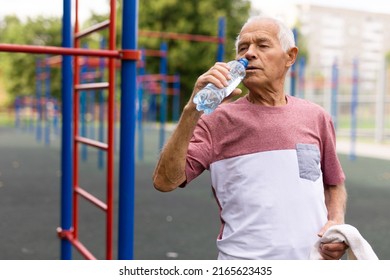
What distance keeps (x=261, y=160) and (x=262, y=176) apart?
0.04 meters

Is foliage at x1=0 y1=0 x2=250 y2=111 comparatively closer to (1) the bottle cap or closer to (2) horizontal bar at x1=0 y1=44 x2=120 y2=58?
(2) horizontal bar at x1=0 y1=44 x2=120 y2=58

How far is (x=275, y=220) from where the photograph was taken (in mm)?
1470

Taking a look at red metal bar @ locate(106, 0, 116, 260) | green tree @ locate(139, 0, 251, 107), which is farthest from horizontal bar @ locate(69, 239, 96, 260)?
green tree @ locate(139, 0, 251, 107)

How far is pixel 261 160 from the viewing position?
4.87ft

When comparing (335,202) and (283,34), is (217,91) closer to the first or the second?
(283,34)

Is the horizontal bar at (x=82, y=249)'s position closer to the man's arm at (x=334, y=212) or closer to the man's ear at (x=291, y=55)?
the man's arm at (x=334, y=212)

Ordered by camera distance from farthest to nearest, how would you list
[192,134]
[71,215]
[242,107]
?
[71,215] < [242,107] < [192,134]

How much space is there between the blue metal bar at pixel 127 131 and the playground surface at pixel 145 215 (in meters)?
1.58

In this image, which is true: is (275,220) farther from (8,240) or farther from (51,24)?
(51,24)

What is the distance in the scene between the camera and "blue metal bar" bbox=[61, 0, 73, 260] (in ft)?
10.3

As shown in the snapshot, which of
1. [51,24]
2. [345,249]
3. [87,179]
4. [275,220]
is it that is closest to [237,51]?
[275,220]

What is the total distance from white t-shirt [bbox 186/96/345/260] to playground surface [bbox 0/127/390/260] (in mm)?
2429

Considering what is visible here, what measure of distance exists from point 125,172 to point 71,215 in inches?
42.5

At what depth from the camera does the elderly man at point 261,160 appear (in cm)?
147
